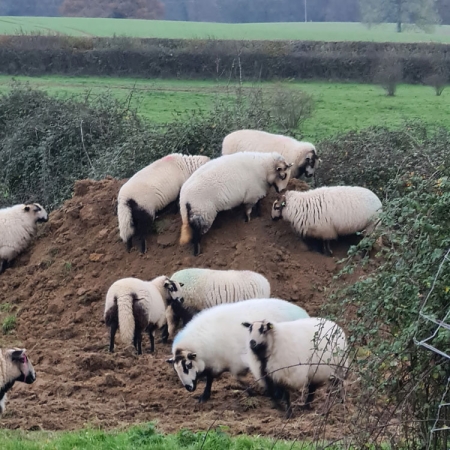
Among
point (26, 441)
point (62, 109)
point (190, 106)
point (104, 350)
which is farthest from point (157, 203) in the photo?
point (190, 106)

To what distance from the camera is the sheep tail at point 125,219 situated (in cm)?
1285

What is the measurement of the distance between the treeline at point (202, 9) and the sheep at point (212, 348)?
52808 mm

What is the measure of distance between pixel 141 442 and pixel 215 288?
4119mm

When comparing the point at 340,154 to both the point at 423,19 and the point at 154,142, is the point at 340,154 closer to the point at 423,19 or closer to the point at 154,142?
the point at 154,142

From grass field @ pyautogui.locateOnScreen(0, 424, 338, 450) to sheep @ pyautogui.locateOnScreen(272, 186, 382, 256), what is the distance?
5486 millimetres

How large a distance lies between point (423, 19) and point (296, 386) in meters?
45.8

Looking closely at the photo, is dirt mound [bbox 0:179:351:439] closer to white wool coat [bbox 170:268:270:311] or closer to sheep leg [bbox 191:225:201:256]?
sheep leg [bbox 191:225:201:256]

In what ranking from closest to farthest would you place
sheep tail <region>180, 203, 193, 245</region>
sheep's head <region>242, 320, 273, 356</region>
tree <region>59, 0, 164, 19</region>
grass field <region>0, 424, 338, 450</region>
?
grass field <region>0, 424, 338, 450</region>, sheep's head <region>242, 320, 273, 356</region>, sheep tail <region>180, 203, 193, 245</region>, tree <region>59, 0, 164, 19</region>

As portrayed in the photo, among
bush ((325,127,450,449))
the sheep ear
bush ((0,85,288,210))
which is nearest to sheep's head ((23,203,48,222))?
bush ((0,85,288,210))

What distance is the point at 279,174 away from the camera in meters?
12.9

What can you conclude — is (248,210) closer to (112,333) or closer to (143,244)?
(143,244)

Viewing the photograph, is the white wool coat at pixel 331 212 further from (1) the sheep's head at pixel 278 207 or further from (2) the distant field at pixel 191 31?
(2) the distant field at pixel 191 31

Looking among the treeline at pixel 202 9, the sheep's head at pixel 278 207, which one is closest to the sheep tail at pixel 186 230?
the sheep's head at pixel 278 207

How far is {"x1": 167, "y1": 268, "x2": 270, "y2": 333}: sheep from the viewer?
1109 centimetres
